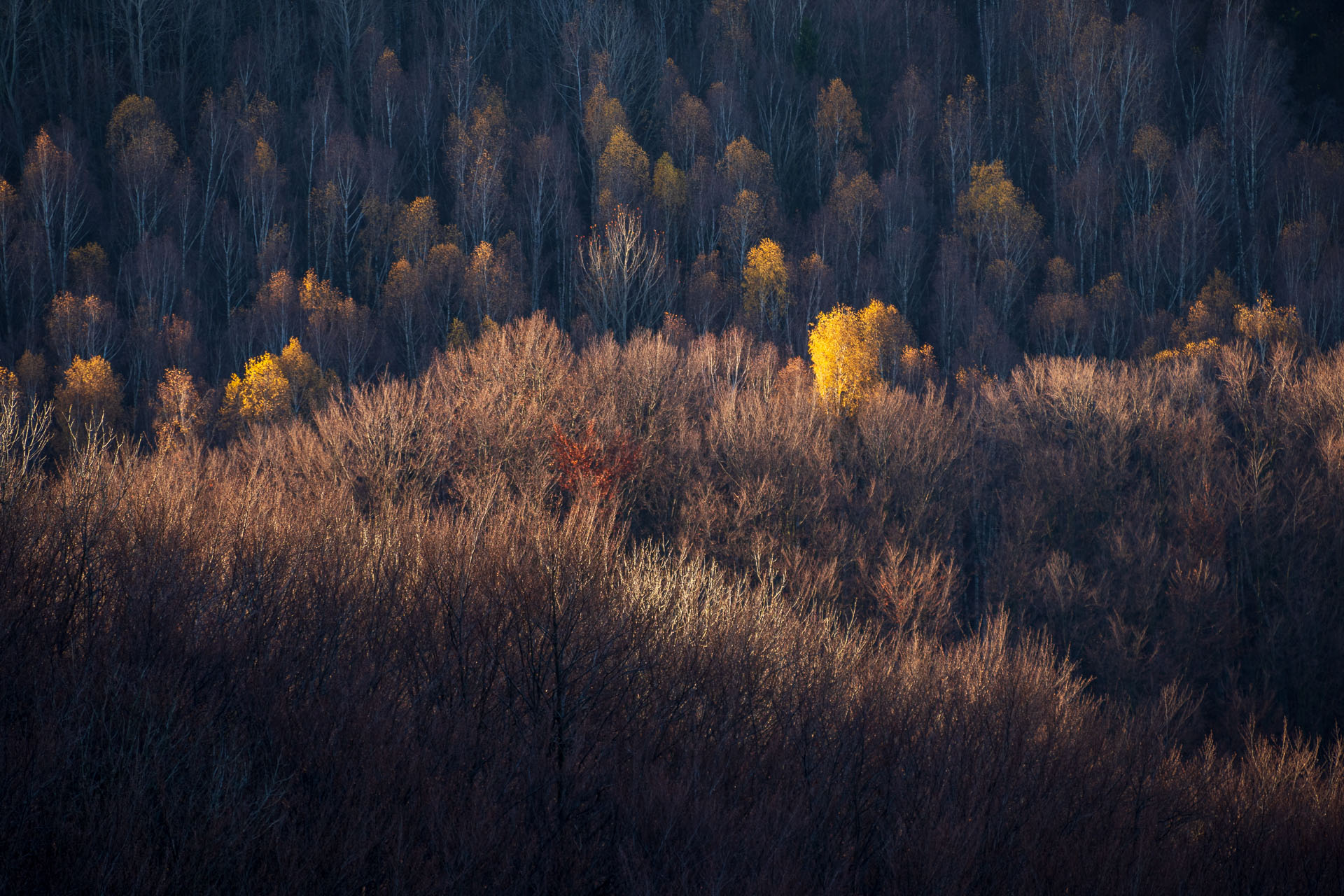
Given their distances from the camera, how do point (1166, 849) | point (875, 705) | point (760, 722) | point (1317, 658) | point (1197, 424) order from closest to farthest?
point (1166, 849) → point (760, 722) → point (875, 705) → point (1317, 658) → point (1197, 424)

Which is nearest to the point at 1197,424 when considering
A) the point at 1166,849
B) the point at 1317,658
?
the point at 1317,658

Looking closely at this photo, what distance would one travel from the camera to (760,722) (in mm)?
19609

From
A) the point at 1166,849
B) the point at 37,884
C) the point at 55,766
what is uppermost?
the point at 55,766

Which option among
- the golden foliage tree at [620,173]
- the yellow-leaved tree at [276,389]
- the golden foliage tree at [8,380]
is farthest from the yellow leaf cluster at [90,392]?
the golden foliage tree at [620,173]

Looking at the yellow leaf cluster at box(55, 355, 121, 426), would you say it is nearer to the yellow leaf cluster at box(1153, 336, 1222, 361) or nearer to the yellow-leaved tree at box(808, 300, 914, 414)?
the yellow-leaved tree at box(808, 300, 914, 414)

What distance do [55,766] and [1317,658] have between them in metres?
40.8

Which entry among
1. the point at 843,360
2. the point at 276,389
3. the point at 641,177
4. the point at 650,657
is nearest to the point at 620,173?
the point at 641,177

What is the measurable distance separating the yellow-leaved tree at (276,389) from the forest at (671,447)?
365mm

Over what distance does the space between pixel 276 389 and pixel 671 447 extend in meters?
22.2

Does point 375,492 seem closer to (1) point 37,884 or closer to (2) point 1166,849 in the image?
(1) point 37,884

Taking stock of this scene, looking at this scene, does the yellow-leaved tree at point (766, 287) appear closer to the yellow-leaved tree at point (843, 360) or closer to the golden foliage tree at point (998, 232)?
the yellow-leaved tree at point (843, 360)

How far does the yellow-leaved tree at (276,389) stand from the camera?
46844 mm

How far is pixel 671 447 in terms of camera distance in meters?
41.9

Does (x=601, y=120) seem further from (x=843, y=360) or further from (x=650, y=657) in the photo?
(x=650, y=657)
